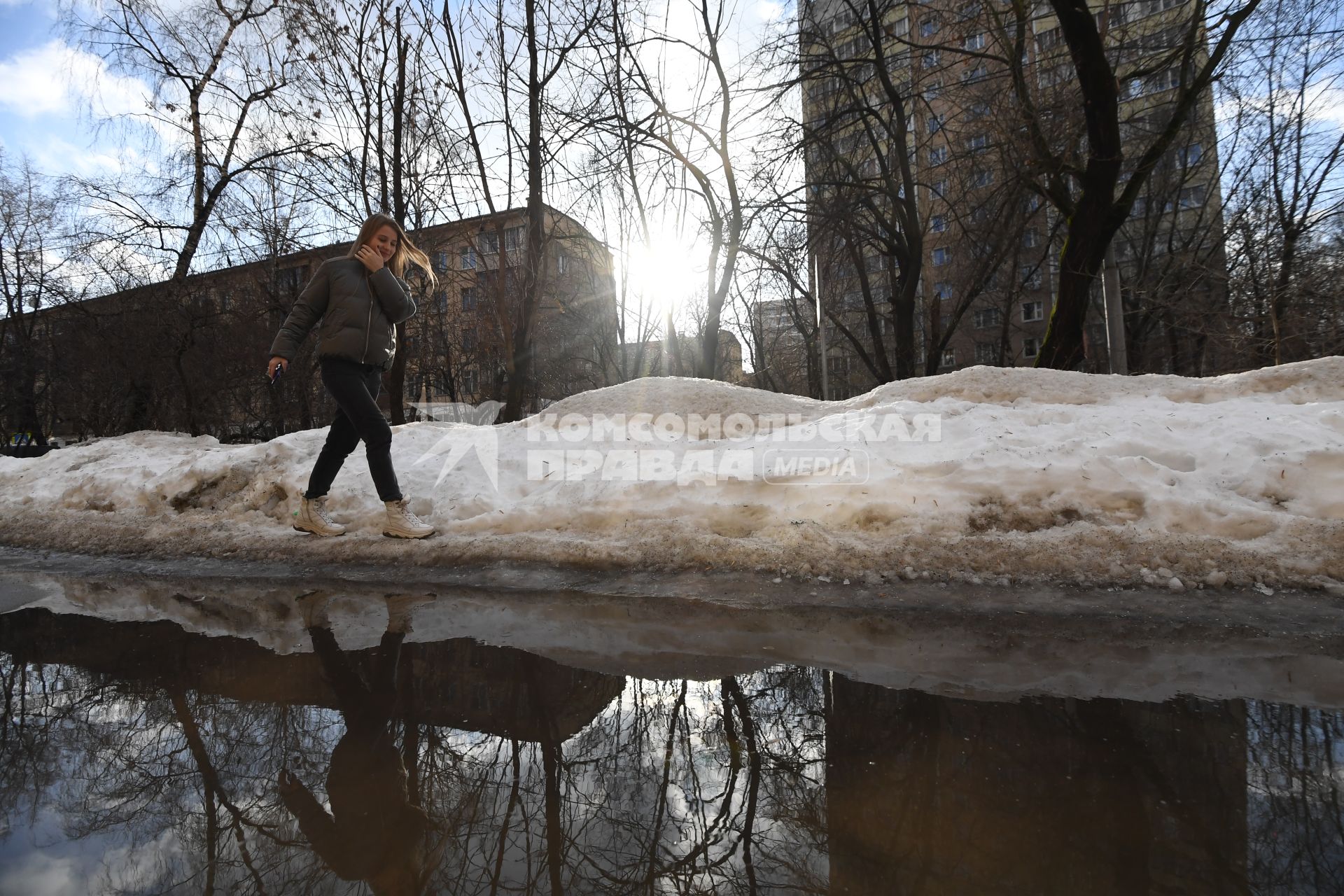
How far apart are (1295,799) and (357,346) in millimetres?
4872

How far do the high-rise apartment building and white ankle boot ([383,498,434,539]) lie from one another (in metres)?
8.79

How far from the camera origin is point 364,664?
255 centimetres

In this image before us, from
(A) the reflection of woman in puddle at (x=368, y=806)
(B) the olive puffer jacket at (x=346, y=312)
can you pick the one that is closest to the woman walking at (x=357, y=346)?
(B) the olive puffer jacket at (x=346, y=312)

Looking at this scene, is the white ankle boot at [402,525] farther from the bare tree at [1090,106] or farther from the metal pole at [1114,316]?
the metal pole at [1114,316]

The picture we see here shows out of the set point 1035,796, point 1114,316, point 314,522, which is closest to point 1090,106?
point 1114,316

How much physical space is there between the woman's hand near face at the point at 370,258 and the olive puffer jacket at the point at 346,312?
3cm

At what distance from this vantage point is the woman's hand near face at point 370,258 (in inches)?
178

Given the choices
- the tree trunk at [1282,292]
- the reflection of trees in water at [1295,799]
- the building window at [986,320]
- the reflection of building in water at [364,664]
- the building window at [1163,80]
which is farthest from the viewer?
the building window at [986,320]

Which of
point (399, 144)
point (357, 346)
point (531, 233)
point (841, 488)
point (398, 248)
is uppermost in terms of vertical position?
point (399, 144)

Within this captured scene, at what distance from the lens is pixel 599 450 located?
17.6 feet

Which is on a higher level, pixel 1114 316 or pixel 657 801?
pixel 1114 316

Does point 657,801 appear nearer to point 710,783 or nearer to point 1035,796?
point 710,783

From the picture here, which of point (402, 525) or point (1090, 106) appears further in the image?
point (1090, 106)

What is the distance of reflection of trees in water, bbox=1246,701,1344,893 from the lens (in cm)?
124
